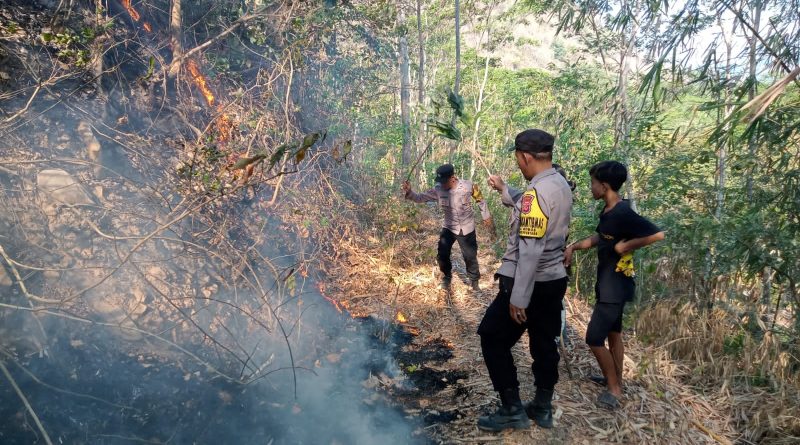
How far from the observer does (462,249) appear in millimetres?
5812

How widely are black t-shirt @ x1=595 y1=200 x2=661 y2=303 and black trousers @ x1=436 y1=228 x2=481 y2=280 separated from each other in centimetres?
250

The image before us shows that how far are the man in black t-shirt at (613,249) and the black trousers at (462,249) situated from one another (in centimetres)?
241

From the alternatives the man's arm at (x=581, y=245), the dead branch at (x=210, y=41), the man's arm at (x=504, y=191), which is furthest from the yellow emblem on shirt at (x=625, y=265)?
the dead branch at (x=210, y=41)

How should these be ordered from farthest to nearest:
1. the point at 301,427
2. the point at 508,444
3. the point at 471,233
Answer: the point at 471,233, the point at 301,427, the point at 508,444

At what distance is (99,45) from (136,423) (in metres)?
3.68

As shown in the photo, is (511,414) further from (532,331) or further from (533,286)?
(533,286)

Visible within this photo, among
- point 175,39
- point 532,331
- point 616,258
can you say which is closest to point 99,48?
point 175,39

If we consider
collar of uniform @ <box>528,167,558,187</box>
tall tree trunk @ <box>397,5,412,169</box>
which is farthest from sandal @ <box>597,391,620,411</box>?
tall tree trunk @ <box>397,5,412,169</box>

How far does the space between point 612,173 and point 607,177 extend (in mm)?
41

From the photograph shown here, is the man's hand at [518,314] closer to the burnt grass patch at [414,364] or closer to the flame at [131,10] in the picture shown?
the burnt grass patch at [414,364]

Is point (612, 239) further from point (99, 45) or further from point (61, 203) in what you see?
point (99, 45)

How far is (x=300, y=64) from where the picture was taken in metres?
6.60

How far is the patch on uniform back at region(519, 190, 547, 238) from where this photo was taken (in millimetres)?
2658

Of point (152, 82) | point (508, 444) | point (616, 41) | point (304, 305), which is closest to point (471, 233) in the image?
point (304, 305)
